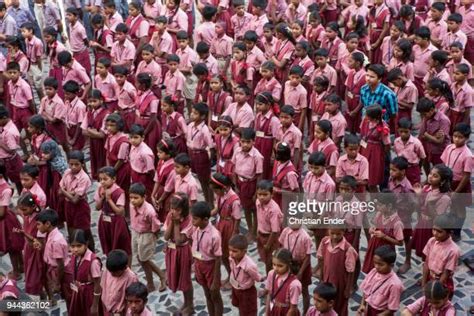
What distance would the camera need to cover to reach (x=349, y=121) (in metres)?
7.61

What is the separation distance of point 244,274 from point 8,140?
2.86 metres

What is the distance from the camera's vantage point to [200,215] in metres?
5.12

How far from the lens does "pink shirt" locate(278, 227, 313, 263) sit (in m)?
5.26

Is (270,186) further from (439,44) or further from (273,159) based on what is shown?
(439,44)

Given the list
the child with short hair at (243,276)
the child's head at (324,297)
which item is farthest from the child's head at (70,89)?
the child's head at (324,297)

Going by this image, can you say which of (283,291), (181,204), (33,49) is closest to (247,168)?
(181,204)

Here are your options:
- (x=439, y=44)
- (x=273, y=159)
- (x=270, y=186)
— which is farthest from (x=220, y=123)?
(x=439, y=44)

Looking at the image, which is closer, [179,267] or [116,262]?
[116,262]

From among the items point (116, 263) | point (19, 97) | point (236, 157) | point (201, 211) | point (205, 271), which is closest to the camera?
point (116, 263)

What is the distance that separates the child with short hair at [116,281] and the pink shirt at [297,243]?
1142mm

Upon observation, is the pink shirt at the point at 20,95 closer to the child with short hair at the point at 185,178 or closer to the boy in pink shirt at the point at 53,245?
the child with short hair at the point at 185,178

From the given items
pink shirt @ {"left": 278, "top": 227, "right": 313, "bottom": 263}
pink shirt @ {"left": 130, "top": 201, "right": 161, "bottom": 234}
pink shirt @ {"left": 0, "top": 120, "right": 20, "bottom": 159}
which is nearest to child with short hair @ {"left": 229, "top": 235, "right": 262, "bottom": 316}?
pink shirt @ {"left": 278, "top": 227, "right": 313, "bottom": 263}

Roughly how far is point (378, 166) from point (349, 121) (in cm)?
126

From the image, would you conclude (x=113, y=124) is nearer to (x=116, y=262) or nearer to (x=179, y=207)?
(x=179, y=207)
